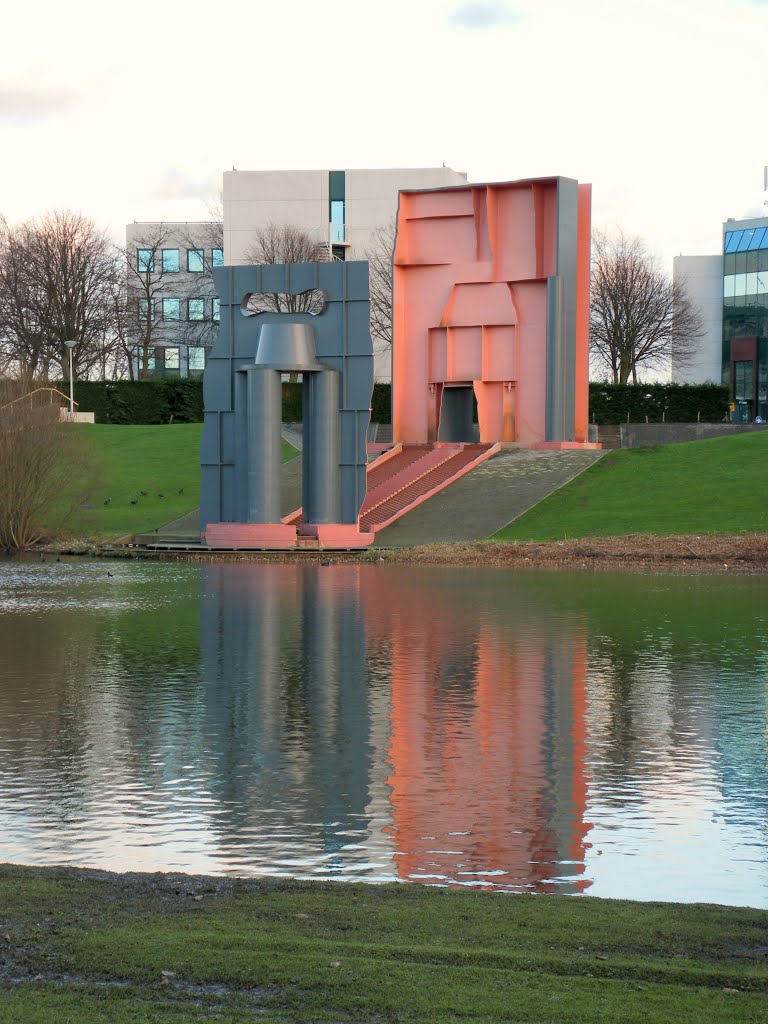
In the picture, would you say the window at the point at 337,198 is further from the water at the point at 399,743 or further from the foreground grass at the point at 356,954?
the foreground grass at the point at 356,954

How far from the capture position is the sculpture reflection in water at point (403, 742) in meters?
10.0

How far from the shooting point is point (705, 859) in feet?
32.2

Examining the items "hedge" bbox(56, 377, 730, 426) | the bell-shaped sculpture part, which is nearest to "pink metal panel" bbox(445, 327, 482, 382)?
"hedge" bbox(56, 377, 730, 426)

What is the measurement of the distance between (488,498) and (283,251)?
167 ft

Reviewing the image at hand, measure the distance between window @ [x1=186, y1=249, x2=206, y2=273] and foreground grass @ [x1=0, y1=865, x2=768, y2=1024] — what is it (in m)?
107

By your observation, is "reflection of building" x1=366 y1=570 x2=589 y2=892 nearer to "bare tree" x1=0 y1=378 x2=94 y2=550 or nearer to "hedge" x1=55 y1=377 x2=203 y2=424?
"bare tree" x1=0 y1=378 x2=94 y2=550

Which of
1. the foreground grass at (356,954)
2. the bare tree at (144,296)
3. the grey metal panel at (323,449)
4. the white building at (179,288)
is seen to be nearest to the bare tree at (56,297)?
the bare tree at (144,296)

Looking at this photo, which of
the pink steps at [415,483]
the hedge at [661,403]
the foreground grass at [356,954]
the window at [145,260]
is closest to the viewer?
the foreground grass at [356,954]

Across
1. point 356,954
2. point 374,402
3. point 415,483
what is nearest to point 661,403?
point 374,402

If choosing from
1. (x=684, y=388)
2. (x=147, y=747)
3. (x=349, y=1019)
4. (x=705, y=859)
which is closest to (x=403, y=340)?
(x=684, y=388)

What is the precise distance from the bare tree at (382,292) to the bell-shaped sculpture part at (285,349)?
4391 centimetres

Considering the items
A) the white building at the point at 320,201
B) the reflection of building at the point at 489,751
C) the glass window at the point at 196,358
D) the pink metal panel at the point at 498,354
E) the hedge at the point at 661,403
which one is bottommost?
the reflection of building at the point at 489,751

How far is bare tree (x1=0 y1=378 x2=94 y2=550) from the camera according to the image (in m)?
43.8

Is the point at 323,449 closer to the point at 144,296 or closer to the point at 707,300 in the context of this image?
the point at 707,300
